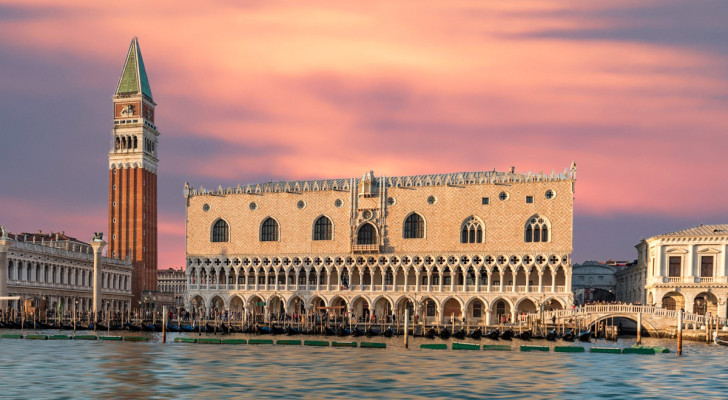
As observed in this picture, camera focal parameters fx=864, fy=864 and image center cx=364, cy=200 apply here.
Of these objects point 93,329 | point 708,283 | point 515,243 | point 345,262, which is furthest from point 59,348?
point 708,283

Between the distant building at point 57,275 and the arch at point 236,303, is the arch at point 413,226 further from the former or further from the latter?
the distant building at point 57,275

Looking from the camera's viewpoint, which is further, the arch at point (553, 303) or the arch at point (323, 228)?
the arch at point (323, 228)

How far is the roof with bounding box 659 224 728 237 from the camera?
64.9m

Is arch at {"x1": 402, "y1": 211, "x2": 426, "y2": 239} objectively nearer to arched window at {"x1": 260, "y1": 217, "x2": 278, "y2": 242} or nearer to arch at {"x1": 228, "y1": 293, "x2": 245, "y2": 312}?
arched window at {"x1": 260, "y1": 217, "x2": 278, "y2": 242}

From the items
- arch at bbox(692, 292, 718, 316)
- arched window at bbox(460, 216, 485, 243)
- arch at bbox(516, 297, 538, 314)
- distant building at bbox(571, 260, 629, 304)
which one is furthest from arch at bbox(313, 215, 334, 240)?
distant building at bbox(571, 260, 629, 304)

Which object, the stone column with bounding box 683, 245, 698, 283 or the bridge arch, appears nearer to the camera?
the bridge arch

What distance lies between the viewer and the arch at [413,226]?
74.4 m

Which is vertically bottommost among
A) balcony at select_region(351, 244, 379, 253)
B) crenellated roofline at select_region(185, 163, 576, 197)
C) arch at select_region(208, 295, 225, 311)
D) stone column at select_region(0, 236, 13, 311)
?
arch at select_region(208, 295, 225, 311)

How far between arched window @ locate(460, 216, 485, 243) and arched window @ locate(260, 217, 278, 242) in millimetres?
17606

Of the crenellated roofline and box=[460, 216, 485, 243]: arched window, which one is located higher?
the crenellated roofline

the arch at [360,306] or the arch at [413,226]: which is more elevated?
the arch at [413,226]

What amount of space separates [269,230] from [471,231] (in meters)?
19.0

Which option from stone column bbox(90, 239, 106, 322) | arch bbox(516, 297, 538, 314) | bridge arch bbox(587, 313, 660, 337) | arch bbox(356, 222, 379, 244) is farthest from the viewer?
arch bbox(356, 222, 379, 244)

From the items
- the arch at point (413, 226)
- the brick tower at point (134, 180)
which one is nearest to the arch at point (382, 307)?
the arch at point (413, 226)
